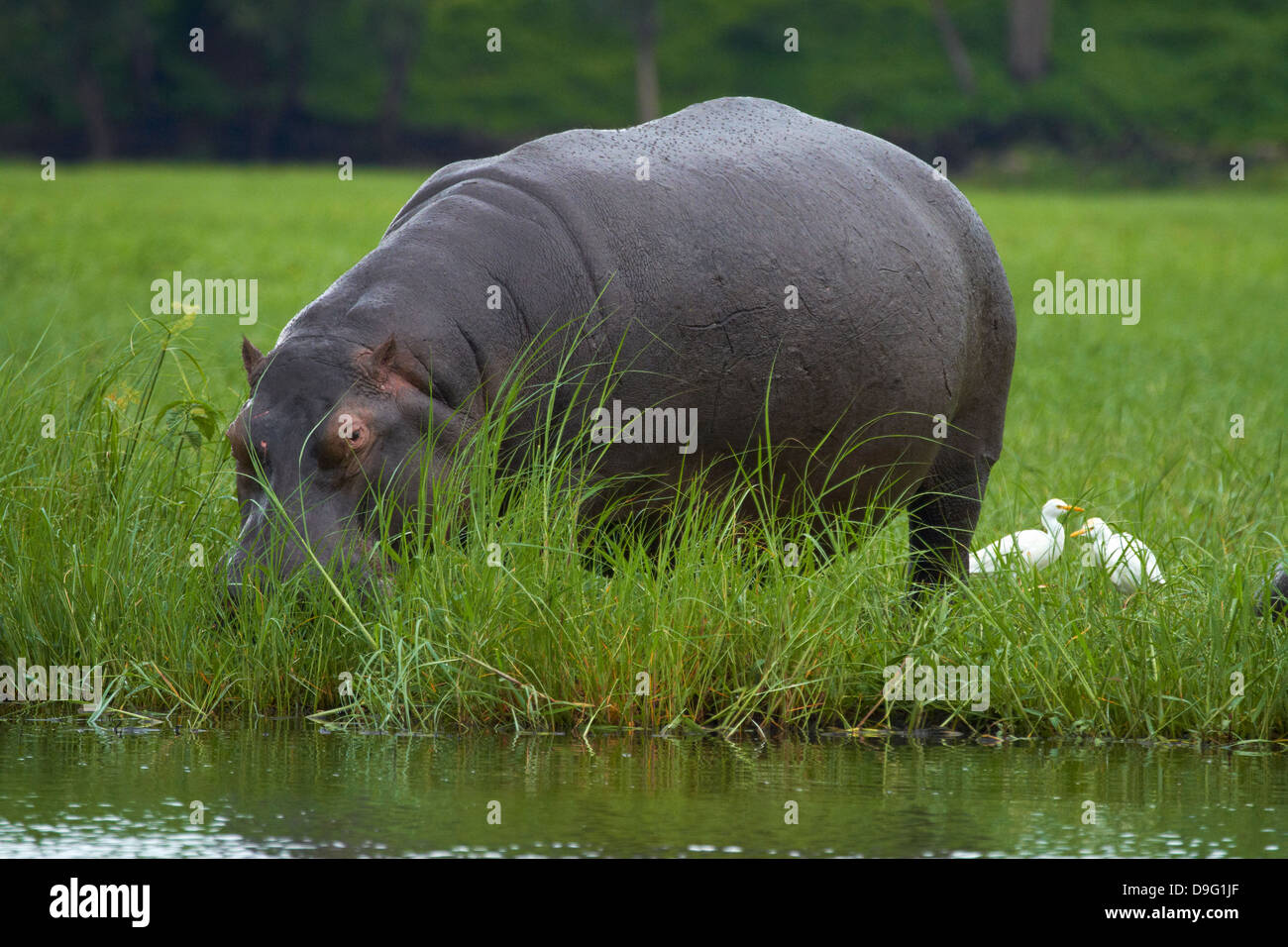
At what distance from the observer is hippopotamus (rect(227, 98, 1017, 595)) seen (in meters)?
4.71

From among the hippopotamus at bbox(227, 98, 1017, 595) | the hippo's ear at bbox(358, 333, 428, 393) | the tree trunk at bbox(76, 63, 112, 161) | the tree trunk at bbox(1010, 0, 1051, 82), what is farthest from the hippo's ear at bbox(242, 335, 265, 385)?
the tree trunk at bbox(1010, 0, 1051, 82)

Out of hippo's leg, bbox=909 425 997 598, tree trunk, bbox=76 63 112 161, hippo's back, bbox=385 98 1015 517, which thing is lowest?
hippo's leg, bbox=909 425 997 598

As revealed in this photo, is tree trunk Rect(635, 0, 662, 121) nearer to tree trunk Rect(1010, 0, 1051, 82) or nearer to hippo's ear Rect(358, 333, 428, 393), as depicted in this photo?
tree trunk Rect(1010, 0, 1051, 82)

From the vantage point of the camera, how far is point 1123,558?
5.33 meters

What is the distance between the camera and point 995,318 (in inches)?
247

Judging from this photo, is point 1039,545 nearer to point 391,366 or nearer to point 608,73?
A: point 391,366

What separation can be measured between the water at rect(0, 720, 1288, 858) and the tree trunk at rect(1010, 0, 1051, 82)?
51939mm

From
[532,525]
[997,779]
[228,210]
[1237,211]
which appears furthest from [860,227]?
[1237,211]

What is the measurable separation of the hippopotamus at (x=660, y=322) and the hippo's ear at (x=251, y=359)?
1 cm

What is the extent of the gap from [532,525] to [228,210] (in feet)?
78.9

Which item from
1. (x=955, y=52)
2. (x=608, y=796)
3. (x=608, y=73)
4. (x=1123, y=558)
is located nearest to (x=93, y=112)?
(x=608, y=73)

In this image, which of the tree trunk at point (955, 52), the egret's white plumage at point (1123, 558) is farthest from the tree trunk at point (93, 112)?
the egret's white plumage at point (1123, 558)
